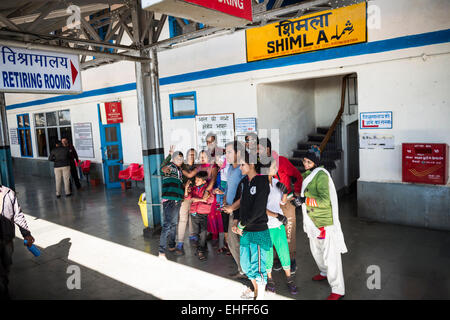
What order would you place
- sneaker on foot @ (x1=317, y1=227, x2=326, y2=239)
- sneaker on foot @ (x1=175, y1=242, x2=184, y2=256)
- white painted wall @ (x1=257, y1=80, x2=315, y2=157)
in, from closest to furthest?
sneaker on foot @ (x1=317, y1=227, x2=326, y2=239) → sneaker on foot @ (x1=175, y1=242, x2=184, y2=256) → white painted wall @ (x1=257, y1=80, x2=315, y2=157)

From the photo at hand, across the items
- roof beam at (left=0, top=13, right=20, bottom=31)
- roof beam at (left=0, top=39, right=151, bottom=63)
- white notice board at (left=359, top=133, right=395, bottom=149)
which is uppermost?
roof beam at (left=0, top=13, right=20, bottom=31)

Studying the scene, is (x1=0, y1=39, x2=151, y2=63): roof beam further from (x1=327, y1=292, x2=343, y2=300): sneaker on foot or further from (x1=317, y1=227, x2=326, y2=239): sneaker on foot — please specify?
(x1=327, y1=292, x2=343, y2=300): sneaker on foot

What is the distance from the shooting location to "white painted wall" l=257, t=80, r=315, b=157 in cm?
780

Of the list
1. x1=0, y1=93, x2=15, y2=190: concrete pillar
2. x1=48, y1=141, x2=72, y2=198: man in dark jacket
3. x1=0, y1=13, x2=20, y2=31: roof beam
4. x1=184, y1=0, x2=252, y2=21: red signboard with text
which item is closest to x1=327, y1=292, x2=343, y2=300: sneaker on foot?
x1=184, y1=0, x2=252, y2=21: red signboard with text

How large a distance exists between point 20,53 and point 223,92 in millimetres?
4320

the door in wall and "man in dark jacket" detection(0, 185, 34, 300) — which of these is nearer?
"man in dark jacket" detection(0, 185, 34, 300)

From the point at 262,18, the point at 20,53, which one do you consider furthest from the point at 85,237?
the point at 262,18

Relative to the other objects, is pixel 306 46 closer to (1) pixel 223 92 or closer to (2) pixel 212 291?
(1) pixel 223 92

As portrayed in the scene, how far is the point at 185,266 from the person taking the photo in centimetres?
489

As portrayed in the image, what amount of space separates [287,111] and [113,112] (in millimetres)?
5483

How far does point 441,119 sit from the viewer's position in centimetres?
555

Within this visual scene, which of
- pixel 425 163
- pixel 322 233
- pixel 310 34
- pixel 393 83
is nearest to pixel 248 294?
pixel 322 233

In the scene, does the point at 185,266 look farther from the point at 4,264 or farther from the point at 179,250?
the point at 4,264

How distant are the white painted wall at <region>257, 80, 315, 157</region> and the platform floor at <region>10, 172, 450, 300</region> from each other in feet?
6.97
